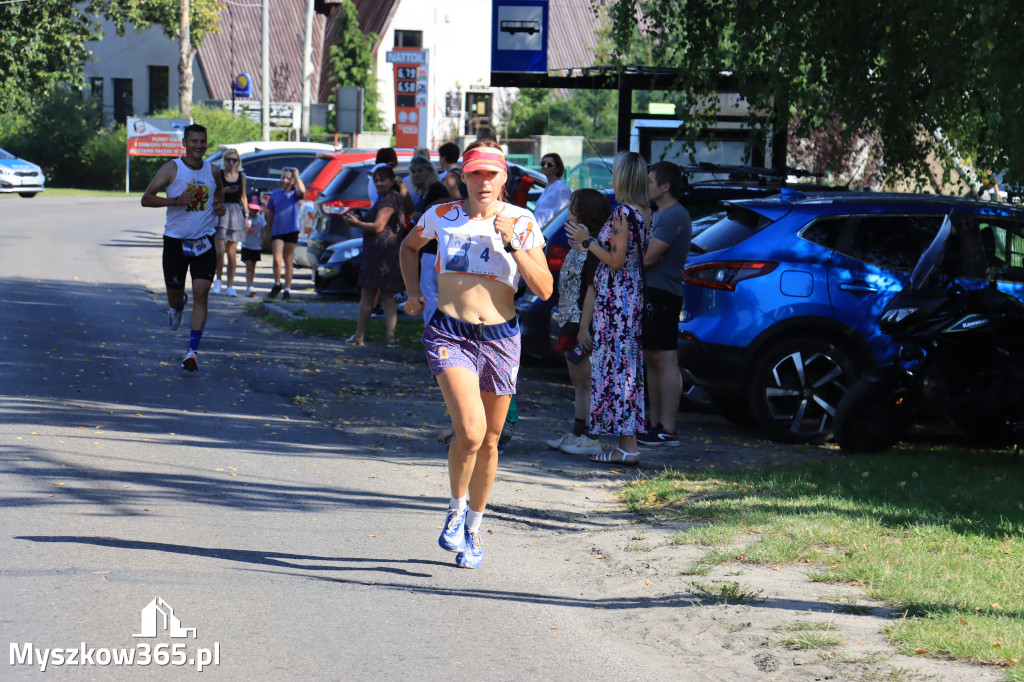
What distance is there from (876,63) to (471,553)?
19.8 feet

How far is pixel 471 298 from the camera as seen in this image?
6.01m

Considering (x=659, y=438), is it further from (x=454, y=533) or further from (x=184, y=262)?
(x=184, y=262)

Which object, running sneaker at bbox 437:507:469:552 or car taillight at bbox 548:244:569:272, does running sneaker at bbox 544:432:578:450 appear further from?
running sneaker at bbox 437:507:469:552

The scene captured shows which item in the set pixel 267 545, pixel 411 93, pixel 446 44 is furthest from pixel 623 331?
pixel 446 44

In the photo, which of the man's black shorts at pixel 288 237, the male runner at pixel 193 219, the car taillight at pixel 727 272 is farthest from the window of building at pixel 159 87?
the car taillight at pixel 727 272

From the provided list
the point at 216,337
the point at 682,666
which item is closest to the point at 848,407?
the point at 682,666

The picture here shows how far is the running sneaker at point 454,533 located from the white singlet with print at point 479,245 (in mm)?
1142

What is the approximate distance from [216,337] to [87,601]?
8.82m

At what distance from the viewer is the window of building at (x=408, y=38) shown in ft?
211

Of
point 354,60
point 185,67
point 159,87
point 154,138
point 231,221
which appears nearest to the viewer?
point 231,221

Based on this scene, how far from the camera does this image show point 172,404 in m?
9.86

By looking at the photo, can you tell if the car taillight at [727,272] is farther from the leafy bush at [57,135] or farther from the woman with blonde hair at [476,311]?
the leafy bush at [57,135]

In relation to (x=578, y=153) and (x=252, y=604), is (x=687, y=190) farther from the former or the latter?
(x=578, y=153)

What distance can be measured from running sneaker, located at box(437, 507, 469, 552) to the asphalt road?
124 mm
